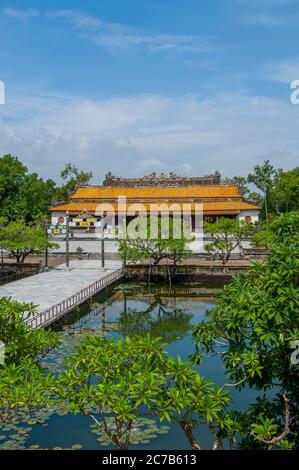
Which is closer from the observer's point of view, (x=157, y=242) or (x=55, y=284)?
(x=55, y=284)

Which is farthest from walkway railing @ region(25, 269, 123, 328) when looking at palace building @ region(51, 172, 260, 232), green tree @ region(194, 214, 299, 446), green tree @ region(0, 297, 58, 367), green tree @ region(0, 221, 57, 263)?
palace building @ region(51, 172, 260, 232)

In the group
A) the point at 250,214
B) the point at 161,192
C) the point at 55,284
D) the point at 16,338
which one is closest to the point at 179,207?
the point at 161,192

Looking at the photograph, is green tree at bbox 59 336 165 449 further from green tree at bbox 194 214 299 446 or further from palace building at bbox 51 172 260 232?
palace building at bbox 51 172 260 232

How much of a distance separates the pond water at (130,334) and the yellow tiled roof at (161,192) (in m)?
27.9

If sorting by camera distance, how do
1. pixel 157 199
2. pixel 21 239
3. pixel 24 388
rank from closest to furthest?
pixel 24 388 → pixel 21 239 → pixel 157 199

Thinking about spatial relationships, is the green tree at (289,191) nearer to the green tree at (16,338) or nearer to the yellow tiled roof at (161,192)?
the yellow tiled roof at (161,192)

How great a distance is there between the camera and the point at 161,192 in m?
64.1

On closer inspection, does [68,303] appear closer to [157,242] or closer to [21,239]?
[157,242]

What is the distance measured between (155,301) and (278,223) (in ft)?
75.8

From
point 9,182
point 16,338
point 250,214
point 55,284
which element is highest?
point 9,182

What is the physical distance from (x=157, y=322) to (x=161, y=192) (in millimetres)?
39141

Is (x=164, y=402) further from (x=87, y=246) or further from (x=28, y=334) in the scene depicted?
(x=87, y=246)

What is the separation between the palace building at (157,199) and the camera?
60750mm

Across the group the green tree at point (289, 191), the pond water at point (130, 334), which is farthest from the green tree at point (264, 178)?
the pond water at point (130, 334)
